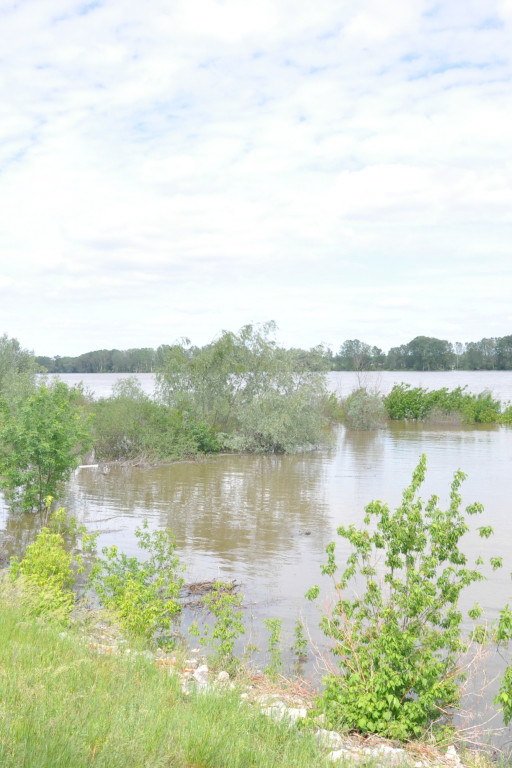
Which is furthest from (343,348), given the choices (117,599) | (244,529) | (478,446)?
(117,599)

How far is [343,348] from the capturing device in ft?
262

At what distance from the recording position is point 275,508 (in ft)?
62.8

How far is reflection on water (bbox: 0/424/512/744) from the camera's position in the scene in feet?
41.2

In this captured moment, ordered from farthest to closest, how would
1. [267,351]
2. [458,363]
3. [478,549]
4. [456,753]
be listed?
[458,363], [267,351], [478,549], [456,753]

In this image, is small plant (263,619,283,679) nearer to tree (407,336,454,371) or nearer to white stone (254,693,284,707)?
white stone (254,693,284,707)

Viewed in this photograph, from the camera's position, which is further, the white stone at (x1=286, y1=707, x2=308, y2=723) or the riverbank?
the white stone at (x1=286, y1=707, x2=308, y2=723)

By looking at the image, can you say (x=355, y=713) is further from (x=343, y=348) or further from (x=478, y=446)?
(x=343, y=348)

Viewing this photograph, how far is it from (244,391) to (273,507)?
13.6m

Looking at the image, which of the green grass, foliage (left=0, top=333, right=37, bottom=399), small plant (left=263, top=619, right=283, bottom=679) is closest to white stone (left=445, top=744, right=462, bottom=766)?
the green grass

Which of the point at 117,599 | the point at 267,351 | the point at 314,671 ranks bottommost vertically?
the point at 314,671

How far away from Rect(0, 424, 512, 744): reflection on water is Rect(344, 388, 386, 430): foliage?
30.7 ft

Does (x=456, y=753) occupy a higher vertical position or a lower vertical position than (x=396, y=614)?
lower

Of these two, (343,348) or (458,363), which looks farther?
(458,363)

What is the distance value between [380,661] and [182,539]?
8989 mm
